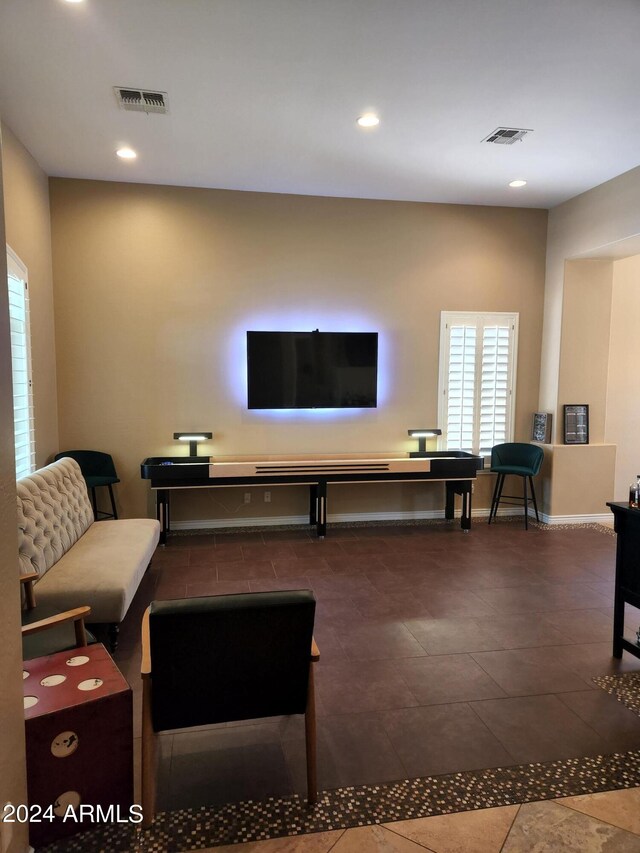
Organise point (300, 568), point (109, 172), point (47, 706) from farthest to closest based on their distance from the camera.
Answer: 1. point (109, 172)
2. point (300, 568)
3. point (47, 706)

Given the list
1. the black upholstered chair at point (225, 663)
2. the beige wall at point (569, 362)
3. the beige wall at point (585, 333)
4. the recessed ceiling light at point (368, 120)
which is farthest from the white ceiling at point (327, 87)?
the black upholstered chair at point (225, 663)

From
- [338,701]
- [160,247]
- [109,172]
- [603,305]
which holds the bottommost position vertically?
[338,701]

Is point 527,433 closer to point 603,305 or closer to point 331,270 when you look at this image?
point 603,305

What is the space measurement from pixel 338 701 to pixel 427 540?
111 inches

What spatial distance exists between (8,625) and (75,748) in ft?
1.73

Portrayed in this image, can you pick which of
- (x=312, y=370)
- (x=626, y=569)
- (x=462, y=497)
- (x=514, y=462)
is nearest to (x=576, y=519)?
(x=514, y=462)

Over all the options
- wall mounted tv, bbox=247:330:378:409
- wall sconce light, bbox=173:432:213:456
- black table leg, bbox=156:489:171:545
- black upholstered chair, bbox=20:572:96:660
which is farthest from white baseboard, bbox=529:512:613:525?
black upholstered chair, bbox=20:572:96:660

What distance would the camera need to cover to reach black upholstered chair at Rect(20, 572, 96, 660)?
7.48 ft

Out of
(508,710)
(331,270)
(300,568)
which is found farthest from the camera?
(331,270)

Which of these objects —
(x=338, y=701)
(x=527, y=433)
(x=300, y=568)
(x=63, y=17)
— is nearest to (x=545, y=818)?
(x=338, y=701)

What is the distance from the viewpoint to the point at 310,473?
5.20 meters

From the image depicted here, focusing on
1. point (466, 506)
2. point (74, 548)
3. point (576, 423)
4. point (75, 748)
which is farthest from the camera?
point (576, 423)

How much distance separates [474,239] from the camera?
19.4 ft

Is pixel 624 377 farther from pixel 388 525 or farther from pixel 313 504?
pixel 313 504
